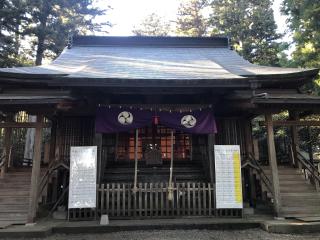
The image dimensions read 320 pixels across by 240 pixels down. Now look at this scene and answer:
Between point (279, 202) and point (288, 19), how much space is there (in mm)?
8909

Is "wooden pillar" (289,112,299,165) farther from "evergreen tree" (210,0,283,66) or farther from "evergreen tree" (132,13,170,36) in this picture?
"evergreen tree" (132,13,170,36)

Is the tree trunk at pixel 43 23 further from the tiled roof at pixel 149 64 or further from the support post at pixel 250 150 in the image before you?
the support post at pixel 250 150

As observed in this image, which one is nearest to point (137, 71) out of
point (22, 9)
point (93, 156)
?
point (93, 156)

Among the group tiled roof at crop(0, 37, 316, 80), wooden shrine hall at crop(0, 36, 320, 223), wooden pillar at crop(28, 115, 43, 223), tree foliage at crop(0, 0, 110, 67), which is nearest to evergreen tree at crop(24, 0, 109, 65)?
tree foliage at crop(0, 0, 110, 67)

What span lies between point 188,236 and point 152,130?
5645mm

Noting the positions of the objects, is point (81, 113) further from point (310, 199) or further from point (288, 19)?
point (288, 19)

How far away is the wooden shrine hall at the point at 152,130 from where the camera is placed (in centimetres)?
879

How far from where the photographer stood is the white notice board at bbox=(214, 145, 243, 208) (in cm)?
888

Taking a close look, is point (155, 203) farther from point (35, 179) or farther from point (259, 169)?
point (259, 169)

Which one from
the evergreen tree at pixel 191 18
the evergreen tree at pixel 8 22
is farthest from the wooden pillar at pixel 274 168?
the evergreen tree at pixel 191 18

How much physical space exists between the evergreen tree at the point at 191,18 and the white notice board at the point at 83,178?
24626 millimetres

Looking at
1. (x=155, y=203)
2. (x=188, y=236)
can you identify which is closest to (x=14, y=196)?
(x=155, y=203)

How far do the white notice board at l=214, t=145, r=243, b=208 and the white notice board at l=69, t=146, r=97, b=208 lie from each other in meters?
3.57

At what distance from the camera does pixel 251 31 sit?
21.9 meters
